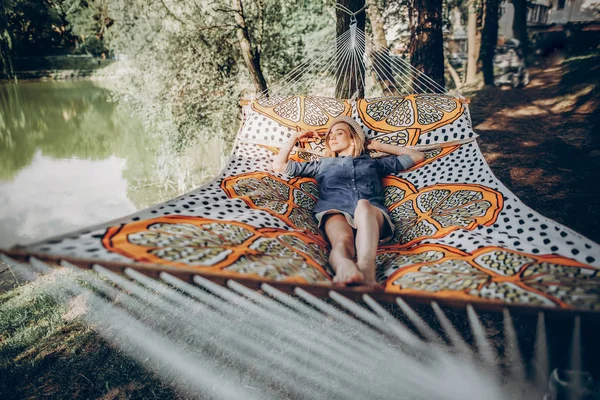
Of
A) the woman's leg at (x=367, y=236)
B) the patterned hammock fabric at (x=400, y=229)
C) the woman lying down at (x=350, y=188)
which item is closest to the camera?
the patterned hammock fabric at (x=400, y=229)

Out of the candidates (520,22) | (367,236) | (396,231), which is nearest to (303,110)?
(396,231)

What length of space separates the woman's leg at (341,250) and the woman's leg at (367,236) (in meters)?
0.04

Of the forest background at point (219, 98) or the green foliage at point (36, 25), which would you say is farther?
the green foliage at point (36, 25)

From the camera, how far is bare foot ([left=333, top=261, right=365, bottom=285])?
1.04 m

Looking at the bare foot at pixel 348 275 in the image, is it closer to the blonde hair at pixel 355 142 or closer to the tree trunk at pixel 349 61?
the blonde hair at pixel 355 142

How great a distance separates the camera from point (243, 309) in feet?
6.21

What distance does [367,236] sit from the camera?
1.39 meters

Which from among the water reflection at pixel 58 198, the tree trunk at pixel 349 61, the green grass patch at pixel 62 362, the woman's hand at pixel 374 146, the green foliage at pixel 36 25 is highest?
the green foliage at pixel 36 25

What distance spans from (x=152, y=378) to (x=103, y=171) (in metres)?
5.46

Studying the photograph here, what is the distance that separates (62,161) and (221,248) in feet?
21.6

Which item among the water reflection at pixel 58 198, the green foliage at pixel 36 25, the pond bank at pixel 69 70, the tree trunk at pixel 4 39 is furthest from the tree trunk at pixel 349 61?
the pond bank at pixel 69 70

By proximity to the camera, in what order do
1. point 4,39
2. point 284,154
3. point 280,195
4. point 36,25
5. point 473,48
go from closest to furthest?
point 280,195 < point 284,154 < point 473,48 < point 4,39 < point 36,25

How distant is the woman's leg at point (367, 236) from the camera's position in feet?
3.99

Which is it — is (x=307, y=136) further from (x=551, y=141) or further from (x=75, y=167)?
(x=75, y=167)
